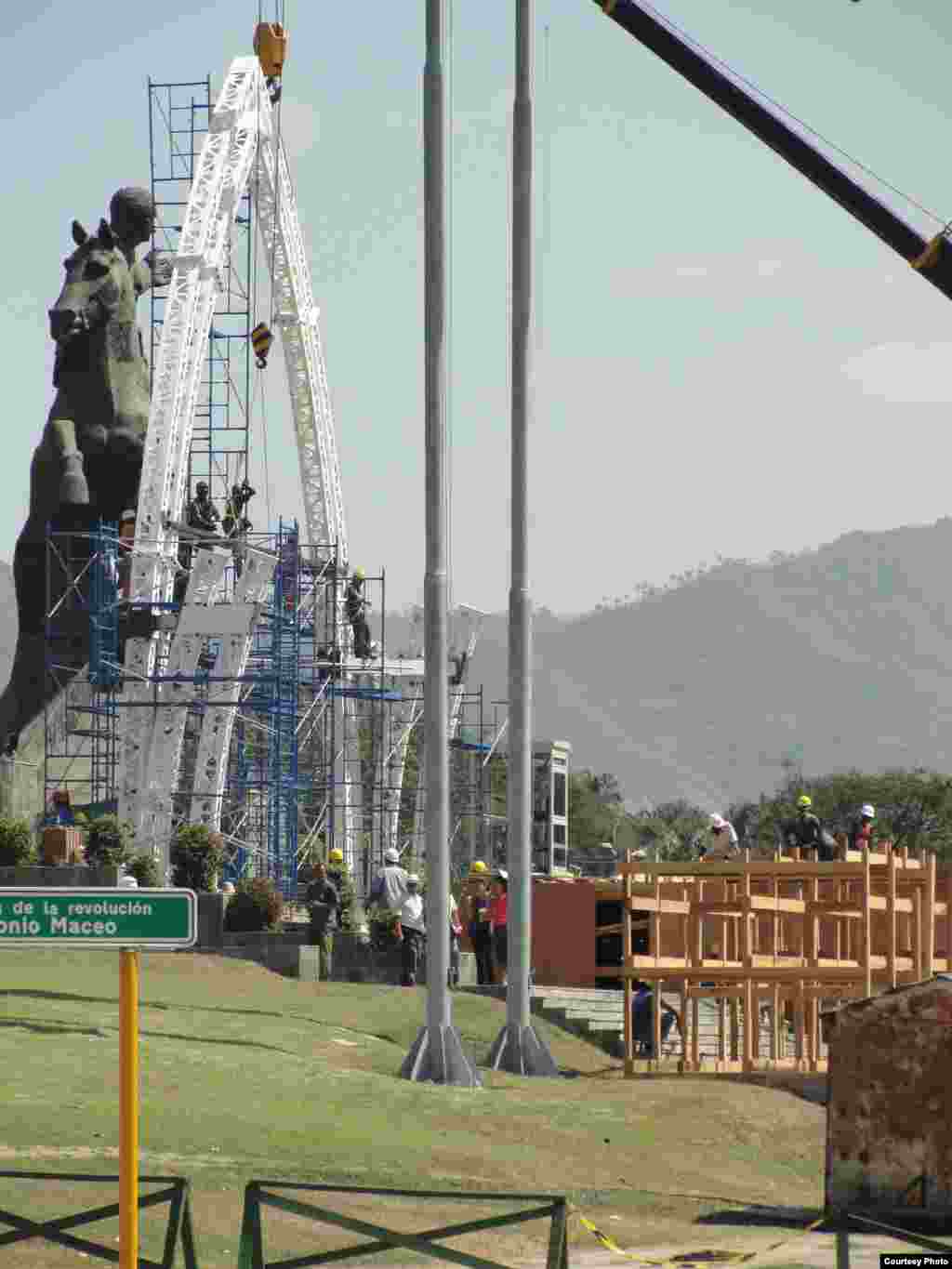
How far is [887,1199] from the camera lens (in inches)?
694

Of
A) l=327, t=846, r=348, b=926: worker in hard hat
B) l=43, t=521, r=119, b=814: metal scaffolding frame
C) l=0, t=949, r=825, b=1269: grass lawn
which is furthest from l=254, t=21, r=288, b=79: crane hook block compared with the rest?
l=0, t=949, r=825, b=1269: grass lawn

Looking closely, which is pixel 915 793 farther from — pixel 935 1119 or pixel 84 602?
pixel 935 1119

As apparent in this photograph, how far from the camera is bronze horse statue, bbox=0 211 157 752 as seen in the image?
59.0 m

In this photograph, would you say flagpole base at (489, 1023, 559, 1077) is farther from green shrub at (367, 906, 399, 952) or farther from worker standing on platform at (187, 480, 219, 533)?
worker standing on platform at (187, 480, 219, 533)

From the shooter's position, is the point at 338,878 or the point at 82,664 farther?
the point at 82,664

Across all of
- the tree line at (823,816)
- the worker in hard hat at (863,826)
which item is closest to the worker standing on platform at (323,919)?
the worker in hard hat at (863,826)

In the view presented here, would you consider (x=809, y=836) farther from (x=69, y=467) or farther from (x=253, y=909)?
(x=69, y=467)

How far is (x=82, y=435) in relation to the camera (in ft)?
200

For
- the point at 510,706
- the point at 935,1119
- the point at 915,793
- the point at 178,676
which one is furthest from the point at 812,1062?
the point at 915,793

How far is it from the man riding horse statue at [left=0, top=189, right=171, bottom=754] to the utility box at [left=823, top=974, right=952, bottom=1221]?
41.3 metres

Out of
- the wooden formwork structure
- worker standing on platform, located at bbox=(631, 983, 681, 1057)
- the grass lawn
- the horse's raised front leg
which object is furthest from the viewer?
the horse's raised front leg

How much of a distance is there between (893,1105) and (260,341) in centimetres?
4728

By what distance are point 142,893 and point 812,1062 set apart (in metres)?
17.6

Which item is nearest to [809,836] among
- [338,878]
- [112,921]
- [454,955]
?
[454,955]
